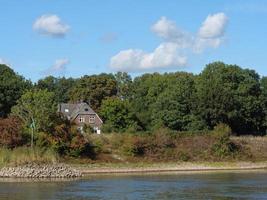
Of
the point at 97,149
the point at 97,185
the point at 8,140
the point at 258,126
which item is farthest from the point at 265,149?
the point at 97,185

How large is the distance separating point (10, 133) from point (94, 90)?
76.1 meters

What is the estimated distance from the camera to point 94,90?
549 feet

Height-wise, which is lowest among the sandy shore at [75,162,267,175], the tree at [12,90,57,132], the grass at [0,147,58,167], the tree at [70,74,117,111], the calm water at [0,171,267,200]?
the calm water at [0,171,267,200]

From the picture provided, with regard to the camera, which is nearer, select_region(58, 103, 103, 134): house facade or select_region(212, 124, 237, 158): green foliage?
select_region(212, 124, 237, 158): green foliage

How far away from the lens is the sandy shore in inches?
3583

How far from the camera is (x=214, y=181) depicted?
229 ft

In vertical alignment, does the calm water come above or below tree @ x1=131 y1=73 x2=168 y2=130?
below

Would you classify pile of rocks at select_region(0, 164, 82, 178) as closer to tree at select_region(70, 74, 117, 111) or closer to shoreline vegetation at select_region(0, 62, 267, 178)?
shoreline vegetation at select_region(0, 62, 267, 178)

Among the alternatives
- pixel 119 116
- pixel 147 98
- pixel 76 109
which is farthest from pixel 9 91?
pixel 147 98

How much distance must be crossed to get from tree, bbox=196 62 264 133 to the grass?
5206 cm

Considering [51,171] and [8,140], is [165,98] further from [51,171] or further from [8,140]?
[51,171]

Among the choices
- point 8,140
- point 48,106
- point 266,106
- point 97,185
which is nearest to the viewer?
point 97,185

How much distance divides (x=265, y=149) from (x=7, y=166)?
55.1 m

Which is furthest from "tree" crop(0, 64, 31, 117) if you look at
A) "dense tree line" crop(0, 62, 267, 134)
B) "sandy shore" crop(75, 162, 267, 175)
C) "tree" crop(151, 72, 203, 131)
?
"sandy shore" crop(75, 162, 267, 175)
